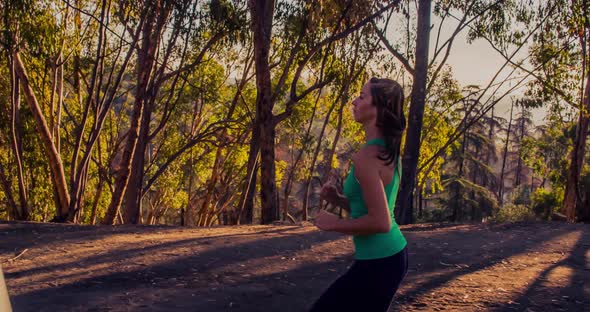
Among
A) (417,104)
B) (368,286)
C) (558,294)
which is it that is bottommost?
(558,294)

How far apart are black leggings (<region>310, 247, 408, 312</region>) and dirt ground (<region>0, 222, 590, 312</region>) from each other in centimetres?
302

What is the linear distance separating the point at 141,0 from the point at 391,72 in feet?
26.2

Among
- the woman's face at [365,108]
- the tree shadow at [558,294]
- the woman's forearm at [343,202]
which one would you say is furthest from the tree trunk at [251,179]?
the woman's face at [365,108]

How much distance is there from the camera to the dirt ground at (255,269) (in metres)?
5.59

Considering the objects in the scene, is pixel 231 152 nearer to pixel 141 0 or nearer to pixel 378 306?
pixel 141 0

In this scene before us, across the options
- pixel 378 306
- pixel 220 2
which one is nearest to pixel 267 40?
pixel 220 2

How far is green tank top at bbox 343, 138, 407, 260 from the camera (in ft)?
7.68

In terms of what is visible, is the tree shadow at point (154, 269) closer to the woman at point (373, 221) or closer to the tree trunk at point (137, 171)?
the woman at point (373, 221)

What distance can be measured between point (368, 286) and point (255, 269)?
4588 millimetres

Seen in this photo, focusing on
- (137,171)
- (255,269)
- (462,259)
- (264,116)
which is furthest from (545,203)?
(255,269)

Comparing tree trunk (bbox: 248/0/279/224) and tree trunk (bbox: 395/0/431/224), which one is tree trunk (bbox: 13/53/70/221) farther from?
tree trunk (bbox: 395/0/431/224)

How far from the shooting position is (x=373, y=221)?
2.26 metres

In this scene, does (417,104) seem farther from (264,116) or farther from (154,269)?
(154,269)

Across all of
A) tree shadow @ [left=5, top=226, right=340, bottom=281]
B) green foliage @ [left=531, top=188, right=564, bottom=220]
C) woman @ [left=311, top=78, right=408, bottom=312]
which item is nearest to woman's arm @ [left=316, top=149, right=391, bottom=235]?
woman @ [left=311, top=78, right=408, bottom=312]
